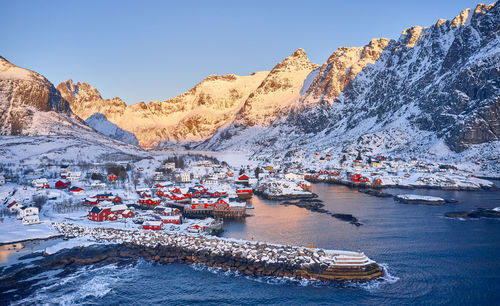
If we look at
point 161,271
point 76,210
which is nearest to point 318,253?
point 161,271

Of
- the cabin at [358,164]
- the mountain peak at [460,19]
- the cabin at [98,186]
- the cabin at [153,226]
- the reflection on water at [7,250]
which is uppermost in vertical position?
the mountain peak at [460,19]

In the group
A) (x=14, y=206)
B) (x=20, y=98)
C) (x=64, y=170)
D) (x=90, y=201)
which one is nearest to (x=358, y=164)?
(x=90, y=201)

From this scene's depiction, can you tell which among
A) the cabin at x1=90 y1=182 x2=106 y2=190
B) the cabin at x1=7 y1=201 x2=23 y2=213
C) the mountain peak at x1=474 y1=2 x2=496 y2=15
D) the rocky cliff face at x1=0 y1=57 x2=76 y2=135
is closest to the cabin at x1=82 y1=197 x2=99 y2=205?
the cabin at x1=7 y1=201 x2=23 y2=213

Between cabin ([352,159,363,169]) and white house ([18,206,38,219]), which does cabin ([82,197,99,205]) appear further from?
cabin ([352,159,363,169])

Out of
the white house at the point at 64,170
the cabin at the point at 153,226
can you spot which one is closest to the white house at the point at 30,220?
the cabin at the point at 153,226

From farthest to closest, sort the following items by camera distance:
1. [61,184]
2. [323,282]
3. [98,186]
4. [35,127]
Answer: [35,127] < [98,186] < [61,184] < [323,282]

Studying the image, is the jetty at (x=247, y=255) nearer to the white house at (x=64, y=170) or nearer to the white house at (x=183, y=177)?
the white house at (x=183, y=177)

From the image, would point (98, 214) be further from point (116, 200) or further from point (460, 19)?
point (460, 19)
